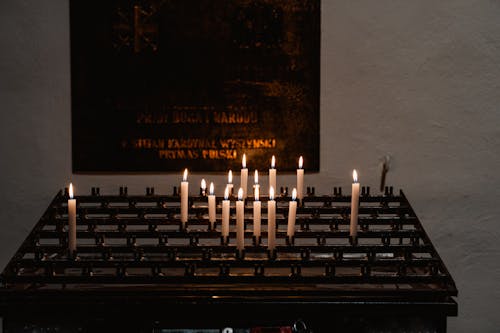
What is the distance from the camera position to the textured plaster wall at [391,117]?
361 centimetres

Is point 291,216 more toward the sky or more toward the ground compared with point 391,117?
more toward the ground

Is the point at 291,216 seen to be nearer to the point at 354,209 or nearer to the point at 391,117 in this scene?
the point at 354,209

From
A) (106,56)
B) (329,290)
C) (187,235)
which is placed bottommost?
(329,290)

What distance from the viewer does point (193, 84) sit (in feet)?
11.8

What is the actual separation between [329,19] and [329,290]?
1859 millimetres

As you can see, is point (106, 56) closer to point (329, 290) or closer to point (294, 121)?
point (294, 121)

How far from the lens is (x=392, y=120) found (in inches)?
144

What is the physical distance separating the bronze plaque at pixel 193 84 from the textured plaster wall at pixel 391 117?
11cm

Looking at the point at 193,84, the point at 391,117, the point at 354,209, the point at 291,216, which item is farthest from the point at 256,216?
the point at 391,117

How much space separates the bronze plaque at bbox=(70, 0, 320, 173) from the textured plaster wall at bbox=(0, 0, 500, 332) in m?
0.11

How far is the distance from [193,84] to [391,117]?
1.25 m

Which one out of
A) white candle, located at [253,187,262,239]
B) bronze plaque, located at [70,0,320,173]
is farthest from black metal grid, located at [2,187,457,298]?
bronze plaque, located at [70,0,320,173]

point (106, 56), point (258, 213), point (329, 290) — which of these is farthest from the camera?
point (106, 56)

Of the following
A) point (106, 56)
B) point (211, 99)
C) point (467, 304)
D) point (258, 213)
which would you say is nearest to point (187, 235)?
point (258, 213)
